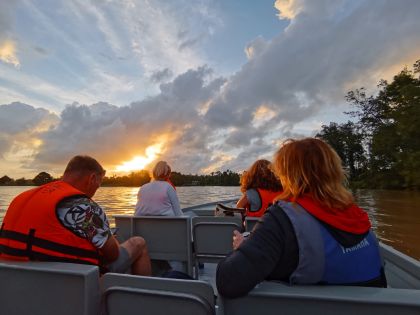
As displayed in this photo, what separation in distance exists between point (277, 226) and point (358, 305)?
346 millimetres

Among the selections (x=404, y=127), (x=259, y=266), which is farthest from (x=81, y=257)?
(x=404, y=127)

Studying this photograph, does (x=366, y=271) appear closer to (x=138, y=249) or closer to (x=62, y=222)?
(x=62, y=222)

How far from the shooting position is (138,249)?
2.45 meters

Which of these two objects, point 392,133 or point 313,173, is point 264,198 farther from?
point 392,133

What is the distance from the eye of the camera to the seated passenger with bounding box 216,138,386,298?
1182mm

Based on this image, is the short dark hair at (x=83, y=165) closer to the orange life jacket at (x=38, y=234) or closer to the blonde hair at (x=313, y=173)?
the orange life jacket at (x=38, y=234)

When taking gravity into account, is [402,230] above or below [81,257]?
below

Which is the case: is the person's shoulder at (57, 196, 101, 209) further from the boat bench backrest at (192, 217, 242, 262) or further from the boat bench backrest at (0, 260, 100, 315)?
the boat bench backrest at (192, 217, 242, 262)

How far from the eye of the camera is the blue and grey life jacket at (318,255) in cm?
120

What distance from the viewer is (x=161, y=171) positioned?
12.5 feet

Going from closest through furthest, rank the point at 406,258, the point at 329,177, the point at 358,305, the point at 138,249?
the point at 358,305 < the point at 329,177 < the point at 406,258 < the point at 138,249

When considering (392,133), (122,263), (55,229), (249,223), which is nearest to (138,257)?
(122,263)

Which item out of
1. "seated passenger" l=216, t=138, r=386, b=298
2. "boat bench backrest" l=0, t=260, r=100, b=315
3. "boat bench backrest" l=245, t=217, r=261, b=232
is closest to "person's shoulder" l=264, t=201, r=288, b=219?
"seated passenger" l=216, t=138, r=386, b=298

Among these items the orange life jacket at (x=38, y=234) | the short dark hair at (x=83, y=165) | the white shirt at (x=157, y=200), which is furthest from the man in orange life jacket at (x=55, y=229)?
the white shirt at (x=157, y=200)
